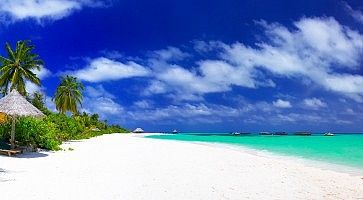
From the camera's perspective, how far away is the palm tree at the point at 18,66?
38031 mm

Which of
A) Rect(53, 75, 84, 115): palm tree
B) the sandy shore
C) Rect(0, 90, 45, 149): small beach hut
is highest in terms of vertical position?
Rect(53, 75, 84, 115): palm tree

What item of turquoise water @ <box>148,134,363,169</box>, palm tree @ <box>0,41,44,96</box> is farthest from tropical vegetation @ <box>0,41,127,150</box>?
turquoise water @ <box>148,134,363,169</box>

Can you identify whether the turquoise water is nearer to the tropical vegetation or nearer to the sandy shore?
the sandy shore

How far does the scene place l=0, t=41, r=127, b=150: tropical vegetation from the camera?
63.8 ft

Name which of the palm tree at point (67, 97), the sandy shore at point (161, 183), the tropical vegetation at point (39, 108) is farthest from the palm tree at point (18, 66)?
the sandy shore at point (161, 183)

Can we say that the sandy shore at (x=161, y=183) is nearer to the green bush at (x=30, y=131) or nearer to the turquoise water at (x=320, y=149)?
the green bush at (x=30, y=131)

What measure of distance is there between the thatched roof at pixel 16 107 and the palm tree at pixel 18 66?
2119 cm

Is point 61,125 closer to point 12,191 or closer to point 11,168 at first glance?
point 11,168

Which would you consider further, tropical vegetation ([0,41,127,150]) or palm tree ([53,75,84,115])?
palm tree ([53,75,84,115])

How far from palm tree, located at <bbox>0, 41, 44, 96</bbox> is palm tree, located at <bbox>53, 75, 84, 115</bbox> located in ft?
54.9

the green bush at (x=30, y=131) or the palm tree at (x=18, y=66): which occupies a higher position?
the palm tree at (x=18, y=66)

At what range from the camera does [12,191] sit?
8828 millimetres

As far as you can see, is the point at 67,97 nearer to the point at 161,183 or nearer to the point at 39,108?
the point at 39,108

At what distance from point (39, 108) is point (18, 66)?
4806 millimetres
